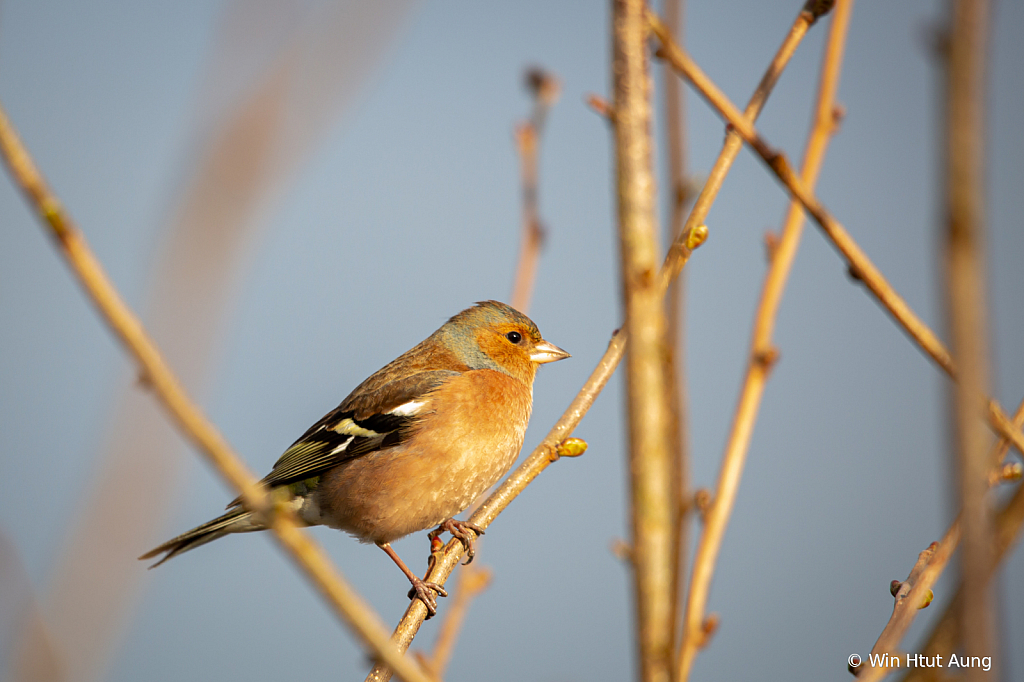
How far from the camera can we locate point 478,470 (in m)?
5.16

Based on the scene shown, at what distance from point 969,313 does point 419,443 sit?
4.55m

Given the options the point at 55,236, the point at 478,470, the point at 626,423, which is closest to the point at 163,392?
the point at 55,236

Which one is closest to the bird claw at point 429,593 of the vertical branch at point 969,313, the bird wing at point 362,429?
the bird wing at point 362,429

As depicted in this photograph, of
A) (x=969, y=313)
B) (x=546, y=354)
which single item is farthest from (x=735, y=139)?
(x=546, y=354)

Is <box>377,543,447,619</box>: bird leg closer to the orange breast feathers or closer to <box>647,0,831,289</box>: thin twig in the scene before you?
the orange breast feathers

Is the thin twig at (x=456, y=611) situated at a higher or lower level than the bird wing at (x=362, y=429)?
lower

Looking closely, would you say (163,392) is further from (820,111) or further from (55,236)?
(820,111)

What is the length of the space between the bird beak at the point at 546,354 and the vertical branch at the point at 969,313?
511cm

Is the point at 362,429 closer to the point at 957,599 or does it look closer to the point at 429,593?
the point at 429,593

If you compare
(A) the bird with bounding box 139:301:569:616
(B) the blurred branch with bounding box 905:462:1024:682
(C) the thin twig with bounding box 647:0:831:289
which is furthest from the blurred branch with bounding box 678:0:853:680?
(A) the bird with bounding box 139:301:569:616

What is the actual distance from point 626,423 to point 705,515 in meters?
1.76

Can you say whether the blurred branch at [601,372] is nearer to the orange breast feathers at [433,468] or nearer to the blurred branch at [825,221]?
the blurred branch at [825,221]

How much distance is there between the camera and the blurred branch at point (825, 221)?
181 centimetres

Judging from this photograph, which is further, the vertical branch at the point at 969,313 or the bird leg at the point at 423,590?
the bird leg at the point at 423,590
